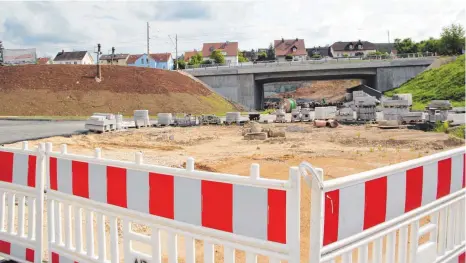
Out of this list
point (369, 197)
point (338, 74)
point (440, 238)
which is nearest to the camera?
point (369, 197)

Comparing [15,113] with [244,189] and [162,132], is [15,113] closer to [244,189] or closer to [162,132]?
[162,132]

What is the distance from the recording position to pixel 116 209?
377 centimetres

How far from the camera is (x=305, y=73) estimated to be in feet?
206

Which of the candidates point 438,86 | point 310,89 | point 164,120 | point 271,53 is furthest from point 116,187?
point 271,53

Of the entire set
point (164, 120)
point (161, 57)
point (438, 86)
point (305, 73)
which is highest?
point (161, 57)

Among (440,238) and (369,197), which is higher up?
(369,197)

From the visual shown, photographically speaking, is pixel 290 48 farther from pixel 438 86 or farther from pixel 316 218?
pixel 316 218

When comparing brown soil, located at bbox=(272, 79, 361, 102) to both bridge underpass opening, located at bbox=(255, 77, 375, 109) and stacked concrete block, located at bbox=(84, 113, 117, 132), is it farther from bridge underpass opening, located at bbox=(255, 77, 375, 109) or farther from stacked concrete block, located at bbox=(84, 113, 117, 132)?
stacked concrete block, located at bbox=(84, 113, 117, 132)

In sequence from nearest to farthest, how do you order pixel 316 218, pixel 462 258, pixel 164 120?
pixel 316 218 → pixel 462 258 → pixel 164 120

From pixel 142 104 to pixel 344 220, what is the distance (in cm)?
4806

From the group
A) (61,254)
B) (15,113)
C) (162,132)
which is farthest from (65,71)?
(61,254)

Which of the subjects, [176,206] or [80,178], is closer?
[176,206]

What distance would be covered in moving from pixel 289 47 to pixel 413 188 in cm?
13606

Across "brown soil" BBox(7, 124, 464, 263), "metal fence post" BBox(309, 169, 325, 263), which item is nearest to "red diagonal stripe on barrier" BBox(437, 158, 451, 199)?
"metal fence post" BBox(309, 169, 325, 263)
